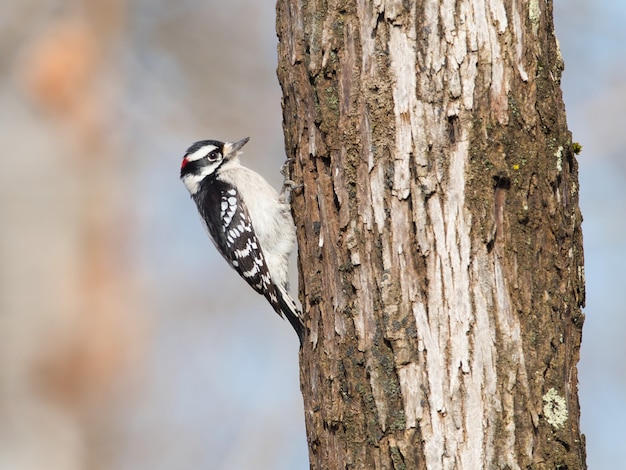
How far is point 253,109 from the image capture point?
9289 millimetres

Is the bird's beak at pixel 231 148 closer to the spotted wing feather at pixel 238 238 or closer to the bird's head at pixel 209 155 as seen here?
the bird's head at pixel 209 155

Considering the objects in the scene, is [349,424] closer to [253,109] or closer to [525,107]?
[525,107]

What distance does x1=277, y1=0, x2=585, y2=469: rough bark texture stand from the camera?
3.06 m

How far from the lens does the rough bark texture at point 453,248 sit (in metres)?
3.06

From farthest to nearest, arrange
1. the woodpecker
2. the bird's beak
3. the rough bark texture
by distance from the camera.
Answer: the bird's beak
the woodpecker
the rough bark texture

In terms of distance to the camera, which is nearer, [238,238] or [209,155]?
[238,238]

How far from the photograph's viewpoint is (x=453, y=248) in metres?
3.11

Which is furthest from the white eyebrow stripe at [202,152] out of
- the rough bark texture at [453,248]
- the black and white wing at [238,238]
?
the rough bark texture at [453,248]

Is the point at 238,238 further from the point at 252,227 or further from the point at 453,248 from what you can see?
the point at 453,248

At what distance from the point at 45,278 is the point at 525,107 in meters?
5.49

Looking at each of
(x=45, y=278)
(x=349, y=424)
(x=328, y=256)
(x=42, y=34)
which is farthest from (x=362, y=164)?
(x=42, y=34)

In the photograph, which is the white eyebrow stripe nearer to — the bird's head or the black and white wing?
the bird's head

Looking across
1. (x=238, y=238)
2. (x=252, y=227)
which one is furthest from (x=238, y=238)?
(x=252, y=227)

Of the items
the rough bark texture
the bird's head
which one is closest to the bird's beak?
the bird's head
